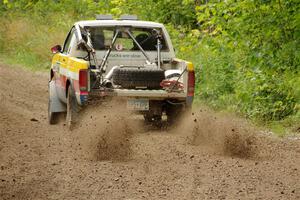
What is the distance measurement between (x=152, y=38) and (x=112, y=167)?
14.8 feet

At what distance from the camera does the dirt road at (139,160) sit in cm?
763

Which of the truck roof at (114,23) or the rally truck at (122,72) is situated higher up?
the truck roof at (114,23)

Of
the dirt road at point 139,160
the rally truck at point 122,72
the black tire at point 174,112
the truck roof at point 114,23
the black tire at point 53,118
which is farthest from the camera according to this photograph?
the black tire at point 53,118

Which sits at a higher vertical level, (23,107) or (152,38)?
(152,38)

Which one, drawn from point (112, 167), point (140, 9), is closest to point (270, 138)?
point (112, 167)

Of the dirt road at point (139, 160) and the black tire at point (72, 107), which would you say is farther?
the black tire at point (72, 107)

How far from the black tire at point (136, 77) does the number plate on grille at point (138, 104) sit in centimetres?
32

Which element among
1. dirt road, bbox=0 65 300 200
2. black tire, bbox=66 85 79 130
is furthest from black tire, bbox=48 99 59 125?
black tire, bbox=66 85 79 130

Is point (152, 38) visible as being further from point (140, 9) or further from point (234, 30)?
point (140, 9)

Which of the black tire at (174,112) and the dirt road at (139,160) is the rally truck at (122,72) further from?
the dirt road at (139,160)

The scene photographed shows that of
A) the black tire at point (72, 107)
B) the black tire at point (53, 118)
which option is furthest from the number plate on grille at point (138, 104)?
the black tire at point (53, 118)

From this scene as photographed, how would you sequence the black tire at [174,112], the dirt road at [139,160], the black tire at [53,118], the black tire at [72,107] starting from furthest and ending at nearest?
1. the black tire at [53,118]
2. the black tire at [174,112]
3. the black tire at [72,107]
4. the dirt road at [139,160]

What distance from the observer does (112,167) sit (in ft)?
29.3

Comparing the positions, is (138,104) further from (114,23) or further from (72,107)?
(114,23)
